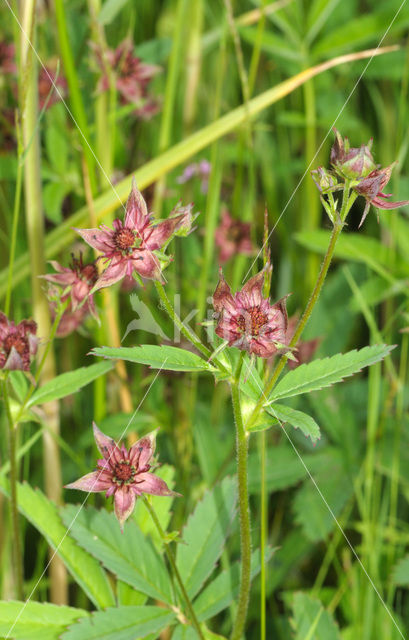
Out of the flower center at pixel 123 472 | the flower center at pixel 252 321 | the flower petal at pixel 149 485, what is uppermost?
the flower center at pixel 252 321

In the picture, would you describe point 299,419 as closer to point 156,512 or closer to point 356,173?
point 356,173

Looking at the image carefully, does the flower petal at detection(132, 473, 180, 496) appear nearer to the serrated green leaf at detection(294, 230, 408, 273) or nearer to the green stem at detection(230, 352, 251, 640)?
the green stem at detection(230, 352, 251, 640)

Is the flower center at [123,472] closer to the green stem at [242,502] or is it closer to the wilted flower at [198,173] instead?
the green stem at [242,502]

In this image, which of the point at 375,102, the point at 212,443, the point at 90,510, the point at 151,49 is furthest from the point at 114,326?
the point at 375,102

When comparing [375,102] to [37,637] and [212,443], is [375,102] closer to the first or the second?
[212,443]

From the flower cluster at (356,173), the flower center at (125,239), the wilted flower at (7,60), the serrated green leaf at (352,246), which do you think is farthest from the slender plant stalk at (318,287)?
the wilted flower at (7,60)

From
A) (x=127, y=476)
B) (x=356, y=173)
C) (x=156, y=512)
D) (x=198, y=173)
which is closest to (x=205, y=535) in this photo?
(x=156, y=512)
